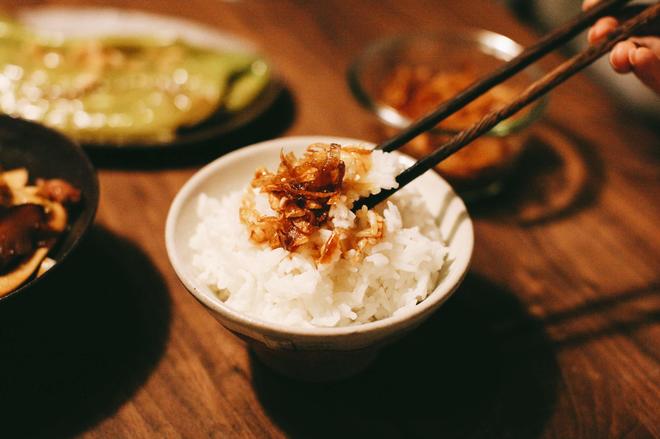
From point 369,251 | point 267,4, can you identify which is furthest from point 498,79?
point 267,4

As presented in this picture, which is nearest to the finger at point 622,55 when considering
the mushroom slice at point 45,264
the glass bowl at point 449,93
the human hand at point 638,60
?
the human hand at point 638,60

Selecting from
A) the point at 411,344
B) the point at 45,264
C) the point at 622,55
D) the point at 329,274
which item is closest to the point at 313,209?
the point at 329,274

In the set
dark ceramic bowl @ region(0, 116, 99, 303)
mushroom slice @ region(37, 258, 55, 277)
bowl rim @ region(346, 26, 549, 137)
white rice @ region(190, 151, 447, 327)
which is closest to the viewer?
white rice @ region(190, 151, 447, 327)

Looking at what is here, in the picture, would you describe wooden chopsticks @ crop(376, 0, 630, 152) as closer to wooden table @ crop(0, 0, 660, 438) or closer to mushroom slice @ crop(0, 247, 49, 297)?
wooden table @ crop(0, 0, 660, 438)

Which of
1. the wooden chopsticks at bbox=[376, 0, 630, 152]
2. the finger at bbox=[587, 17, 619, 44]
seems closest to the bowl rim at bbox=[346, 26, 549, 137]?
the wooden chopsticks at bbox=[376, 0, 630, 152]

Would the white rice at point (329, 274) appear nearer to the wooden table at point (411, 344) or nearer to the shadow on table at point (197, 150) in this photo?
the wooden table at point (411, 344)
